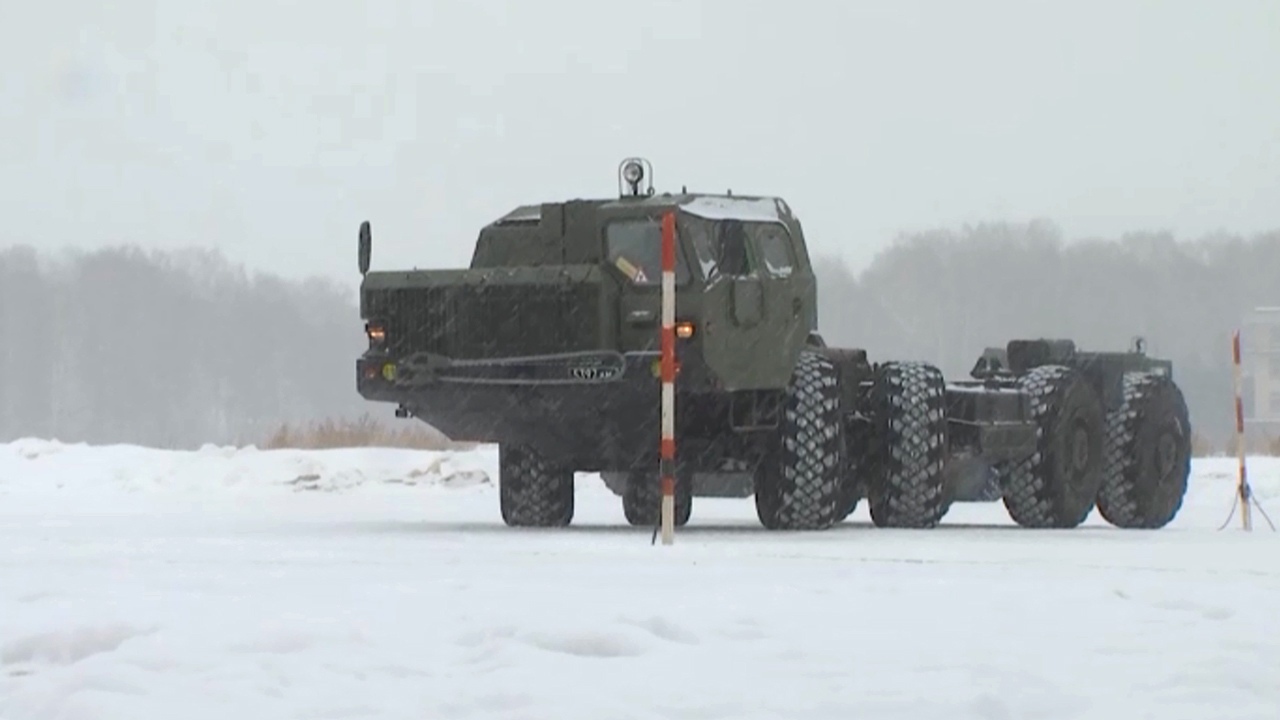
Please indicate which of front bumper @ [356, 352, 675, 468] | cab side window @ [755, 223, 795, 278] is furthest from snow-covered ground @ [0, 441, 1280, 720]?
cab side window @ [755, 223, 795, 278]

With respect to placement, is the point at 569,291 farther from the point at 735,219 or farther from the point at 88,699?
the point at 88,699

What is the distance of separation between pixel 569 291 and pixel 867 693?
357 inches

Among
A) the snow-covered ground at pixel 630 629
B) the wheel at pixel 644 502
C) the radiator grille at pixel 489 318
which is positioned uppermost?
the radiator grille at pixel 489 318

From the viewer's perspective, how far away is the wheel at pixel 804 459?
613 inches

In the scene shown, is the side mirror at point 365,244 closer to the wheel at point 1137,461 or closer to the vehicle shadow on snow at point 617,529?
the vehicle shadow on snow at point 617,529

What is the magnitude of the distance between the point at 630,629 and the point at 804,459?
8050mm

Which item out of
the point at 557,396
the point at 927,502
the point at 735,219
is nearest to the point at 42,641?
the point at 557,396

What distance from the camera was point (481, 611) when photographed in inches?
317

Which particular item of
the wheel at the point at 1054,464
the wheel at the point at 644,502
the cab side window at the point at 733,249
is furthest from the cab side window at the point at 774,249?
the wheel at the point at 1054,464

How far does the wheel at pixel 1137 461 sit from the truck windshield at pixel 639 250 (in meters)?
5.42

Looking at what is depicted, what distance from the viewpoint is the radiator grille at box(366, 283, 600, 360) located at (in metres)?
15.5

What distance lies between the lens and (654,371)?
1520 centimetres

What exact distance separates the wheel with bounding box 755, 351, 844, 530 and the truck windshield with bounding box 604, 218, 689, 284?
1060mm

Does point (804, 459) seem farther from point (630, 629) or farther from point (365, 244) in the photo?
point (630, 629)
